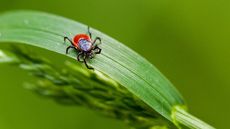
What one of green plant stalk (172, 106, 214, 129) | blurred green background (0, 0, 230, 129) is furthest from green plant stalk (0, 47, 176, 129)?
blurred green background (0, 0, 230, 129)

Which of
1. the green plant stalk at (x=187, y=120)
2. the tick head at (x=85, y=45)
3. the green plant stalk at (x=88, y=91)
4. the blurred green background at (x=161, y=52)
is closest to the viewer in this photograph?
the green plant stalk at (x=187, y=120)

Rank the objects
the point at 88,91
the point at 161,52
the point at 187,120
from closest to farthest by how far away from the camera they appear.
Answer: the point at 187,120 < the point at 88,91 < the point at 161,52

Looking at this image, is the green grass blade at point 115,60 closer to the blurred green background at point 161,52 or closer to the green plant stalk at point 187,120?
the green plant stalk at point 187,120

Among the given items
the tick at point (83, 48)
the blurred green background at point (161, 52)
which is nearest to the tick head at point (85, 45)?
the tick at point (83, 48)

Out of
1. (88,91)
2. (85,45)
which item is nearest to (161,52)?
(85,45)

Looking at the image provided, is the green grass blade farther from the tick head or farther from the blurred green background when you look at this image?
the blurred green background

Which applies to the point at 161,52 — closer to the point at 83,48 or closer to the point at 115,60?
the point at 83,48
